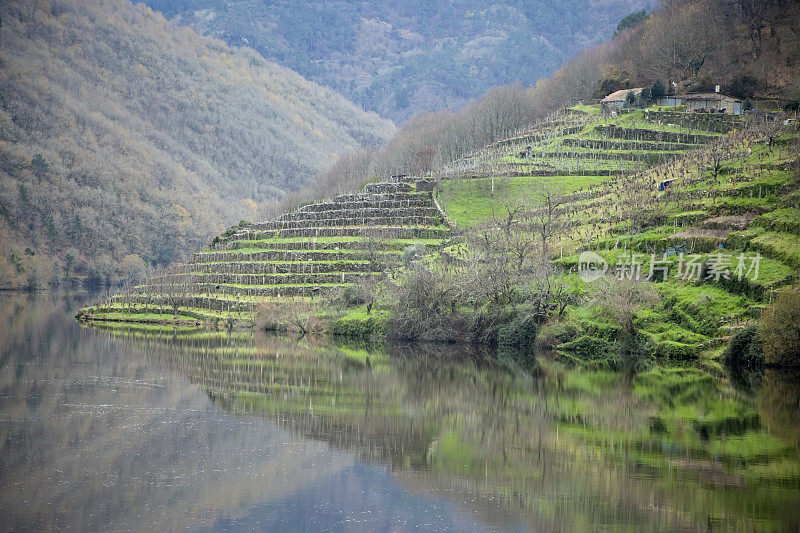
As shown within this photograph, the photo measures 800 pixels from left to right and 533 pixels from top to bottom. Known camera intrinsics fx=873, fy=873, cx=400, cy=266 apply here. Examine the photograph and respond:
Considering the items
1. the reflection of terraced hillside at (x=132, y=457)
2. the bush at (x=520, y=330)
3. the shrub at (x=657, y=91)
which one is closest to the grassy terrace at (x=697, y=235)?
the bush at (x=520, y=330)

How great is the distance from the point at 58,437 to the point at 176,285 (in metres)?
66.3

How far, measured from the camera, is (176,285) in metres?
98.1

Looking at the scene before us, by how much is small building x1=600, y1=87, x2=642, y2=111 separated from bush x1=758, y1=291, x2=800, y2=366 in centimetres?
8074

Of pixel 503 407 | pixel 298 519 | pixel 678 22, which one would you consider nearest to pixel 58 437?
pixel 298 519

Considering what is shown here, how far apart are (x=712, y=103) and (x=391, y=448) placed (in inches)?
4025

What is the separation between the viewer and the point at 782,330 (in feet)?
161

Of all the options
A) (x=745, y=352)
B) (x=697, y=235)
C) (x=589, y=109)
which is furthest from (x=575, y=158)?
(x=745, y=352)

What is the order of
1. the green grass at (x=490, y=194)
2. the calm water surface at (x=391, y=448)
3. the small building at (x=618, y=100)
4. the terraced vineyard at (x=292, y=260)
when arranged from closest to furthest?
the calm water surface at (x=391, y=448) < the terraced vineyard at (x=292, y=260) < the green grass at (x=490, y=194) < the small building at (x=618, y=100)

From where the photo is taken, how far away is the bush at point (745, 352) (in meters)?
51.3

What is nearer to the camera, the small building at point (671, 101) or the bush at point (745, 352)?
the bush at point (745, 352)

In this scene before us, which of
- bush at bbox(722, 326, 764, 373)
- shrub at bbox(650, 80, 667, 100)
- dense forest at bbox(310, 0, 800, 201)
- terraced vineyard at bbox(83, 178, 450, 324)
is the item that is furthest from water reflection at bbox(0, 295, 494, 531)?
shrub at bbox(650, 80, 667, 100)

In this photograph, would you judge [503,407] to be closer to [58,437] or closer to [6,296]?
[58,437]

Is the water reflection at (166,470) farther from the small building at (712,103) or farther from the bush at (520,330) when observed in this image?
the small building at (712,103)

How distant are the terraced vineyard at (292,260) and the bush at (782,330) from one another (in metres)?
41.5
